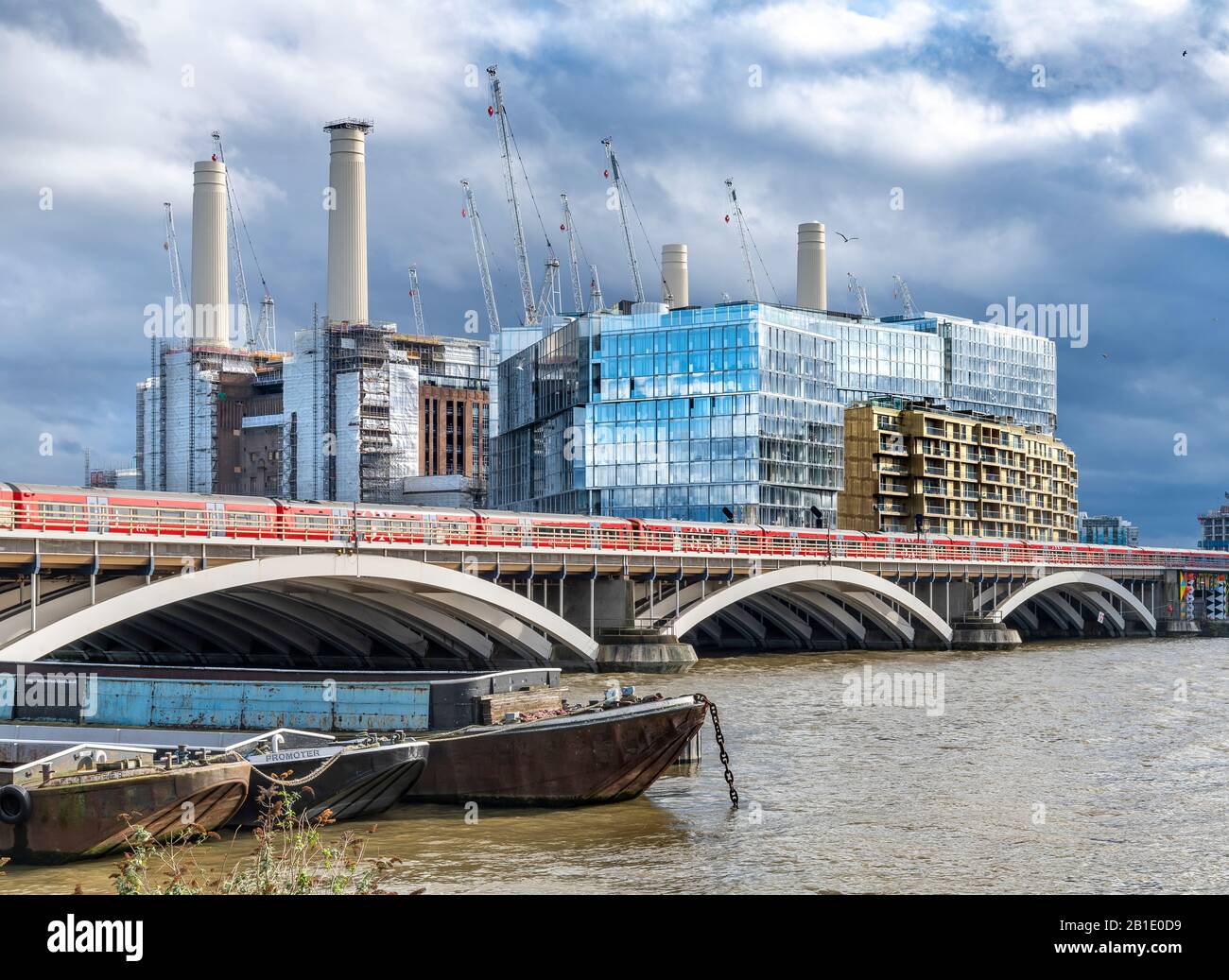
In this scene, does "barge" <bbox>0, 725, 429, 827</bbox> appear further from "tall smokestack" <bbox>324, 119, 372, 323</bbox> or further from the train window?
"tall smokestack" <bbox>324, 119, 372, 323</bbox>

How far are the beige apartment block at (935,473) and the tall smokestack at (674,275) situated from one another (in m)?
29.4

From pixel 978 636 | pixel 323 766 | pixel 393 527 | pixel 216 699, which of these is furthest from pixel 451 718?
pixel 978 636

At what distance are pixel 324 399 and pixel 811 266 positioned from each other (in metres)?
69.7

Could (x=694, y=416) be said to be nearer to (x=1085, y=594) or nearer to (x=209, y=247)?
(x=1085, y=594)

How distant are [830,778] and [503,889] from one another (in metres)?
14.4

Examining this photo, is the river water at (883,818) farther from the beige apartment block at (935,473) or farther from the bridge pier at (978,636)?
the beige apartment block at (935,473)

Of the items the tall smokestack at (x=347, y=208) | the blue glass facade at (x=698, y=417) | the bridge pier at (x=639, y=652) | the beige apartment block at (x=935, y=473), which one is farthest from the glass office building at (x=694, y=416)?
the bridge pier at (x=639, y=652)

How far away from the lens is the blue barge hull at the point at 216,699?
1307 inches

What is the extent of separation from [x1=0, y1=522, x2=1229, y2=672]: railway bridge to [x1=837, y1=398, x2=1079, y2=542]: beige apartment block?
49628 mm

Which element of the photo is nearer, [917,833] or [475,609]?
[917,833]

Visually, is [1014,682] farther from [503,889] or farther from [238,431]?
[238,431]
